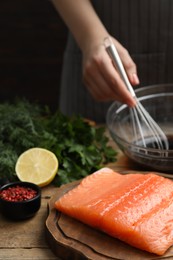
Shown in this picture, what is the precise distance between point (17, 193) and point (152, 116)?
0.77 m

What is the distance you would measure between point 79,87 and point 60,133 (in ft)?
1.45

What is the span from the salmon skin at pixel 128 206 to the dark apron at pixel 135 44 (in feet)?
2.39

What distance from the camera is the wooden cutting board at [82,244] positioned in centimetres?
184

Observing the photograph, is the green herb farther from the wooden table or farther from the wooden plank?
the wooden plank

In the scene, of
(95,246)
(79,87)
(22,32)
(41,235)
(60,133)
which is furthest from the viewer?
(22,32)

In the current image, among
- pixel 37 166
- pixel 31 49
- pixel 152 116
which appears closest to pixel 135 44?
pixel 152 116

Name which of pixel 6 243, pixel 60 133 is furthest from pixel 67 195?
pixel 60 133

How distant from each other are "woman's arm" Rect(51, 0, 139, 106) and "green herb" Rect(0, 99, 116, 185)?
20 cm

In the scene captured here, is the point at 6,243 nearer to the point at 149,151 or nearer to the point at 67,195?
the point at 67,195

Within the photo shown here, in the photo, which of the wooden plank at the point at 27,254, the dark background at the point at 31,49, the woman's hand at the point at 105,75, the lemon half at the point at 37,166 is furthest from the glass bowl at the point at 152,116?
the dark background at the point at 31,49

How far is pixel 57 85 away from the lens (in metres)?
4.21

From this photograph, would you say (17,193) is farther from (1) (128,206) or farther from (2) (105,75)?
(2) (105,75)

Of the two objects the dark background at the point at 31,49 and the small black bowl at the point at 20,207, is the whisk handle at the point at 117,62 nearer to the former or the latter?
the small black bowl at the point at 20,207

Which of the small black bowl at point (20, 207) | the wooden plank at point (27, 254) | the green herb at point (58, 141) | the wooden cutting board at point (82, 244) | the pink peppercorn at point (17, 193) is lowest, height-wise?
the wooden plank at point (27, 254)
